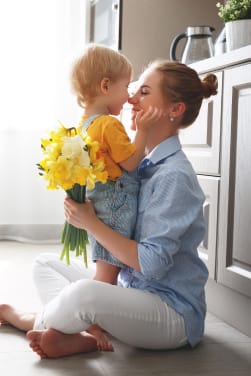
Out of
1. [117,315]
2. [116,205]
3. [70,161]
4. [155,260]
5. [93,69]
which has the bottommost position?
[117,315]

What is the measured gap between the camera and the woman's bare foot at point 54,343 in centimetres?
152

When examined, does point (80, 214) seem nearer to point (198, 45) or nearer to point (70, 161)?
point (70, 161)

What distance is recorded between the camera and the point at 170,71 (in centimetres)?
169

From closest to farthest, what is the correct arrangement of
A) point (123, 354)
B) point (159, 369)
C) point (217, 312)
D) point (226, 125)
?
point (159, 369) < point (123, 354) < point (226, 125) < point (217, 312)

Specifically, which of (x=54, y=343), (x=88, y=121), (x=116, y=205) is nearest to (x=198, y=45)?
(x=88, y=121)

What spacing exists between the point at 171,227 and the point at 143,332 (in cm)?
28

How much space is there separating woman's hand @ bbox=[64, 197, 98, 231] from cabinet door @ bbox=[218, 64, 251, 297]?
18.2 inches

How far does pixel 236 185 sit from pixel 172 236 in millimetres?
409

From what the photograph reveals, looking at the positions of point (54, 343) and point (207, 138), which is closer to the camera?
point (54, 343)

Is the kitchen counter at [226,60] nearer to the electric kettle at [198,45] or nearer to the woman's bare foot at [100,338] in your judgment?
the electric kettle at [198,45]

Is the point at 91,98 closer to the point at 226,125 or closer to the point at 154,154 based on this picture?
the point at 154,154

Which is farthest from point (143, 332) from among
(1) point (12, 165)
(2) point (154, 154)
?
(1) point (12, 165)

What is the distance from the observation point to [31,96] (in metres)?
3.58

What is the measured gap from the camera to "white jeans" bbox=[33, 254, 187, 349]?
1504 millimetres
